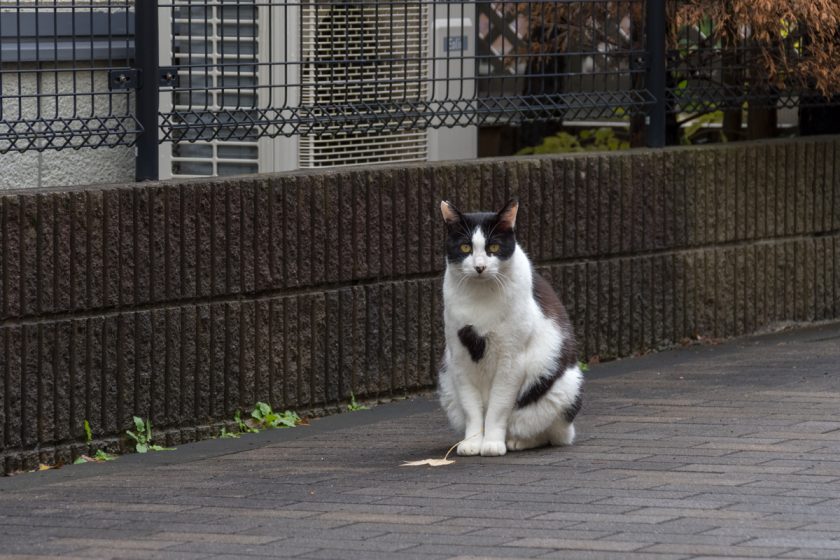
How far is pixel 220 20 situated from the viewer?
848cm

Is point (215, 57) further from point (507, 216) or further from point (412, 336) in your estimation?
point (507, 216)

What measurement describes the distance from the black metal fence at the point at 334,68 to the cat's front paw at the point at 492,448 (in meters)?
2.02

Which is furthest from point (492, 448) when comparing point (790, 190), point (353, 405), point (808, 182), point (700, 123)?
point (700, 123)

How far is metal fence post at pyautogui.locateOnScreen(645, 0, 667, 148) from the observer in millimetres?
9906

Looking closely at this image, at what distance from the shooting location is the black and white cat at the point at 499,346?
7.05 m

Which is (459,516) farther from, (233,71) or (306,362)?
(233,71)

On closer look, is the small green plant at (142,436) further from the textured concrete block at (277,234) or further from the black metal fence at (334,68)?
the black metal fence at (334,68)

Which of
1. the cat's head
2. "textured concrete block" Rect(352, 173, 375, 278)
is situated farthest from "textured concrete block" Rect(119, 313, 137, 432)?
the cat's head

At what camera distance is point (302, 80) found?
346 inches

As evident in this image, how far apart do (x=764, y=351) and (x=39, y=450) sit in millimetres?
4560

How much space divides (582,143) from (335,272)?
330 centimetres

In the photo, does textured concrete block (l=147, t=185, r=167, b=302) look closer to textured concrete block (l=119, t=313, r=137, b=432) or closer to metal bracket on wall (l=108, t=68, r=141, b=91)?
textured concrete block (l=119, t=313, r=137, b=432)

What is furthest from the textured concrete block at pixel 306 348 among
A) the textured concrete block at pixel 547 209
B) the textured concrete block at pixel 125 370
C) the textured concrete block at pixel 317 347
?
the textured concrete block at pixel 547 209

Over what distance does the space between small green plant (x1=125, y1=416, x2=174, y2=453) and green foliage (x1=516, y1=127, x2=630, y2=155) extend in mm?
4240
